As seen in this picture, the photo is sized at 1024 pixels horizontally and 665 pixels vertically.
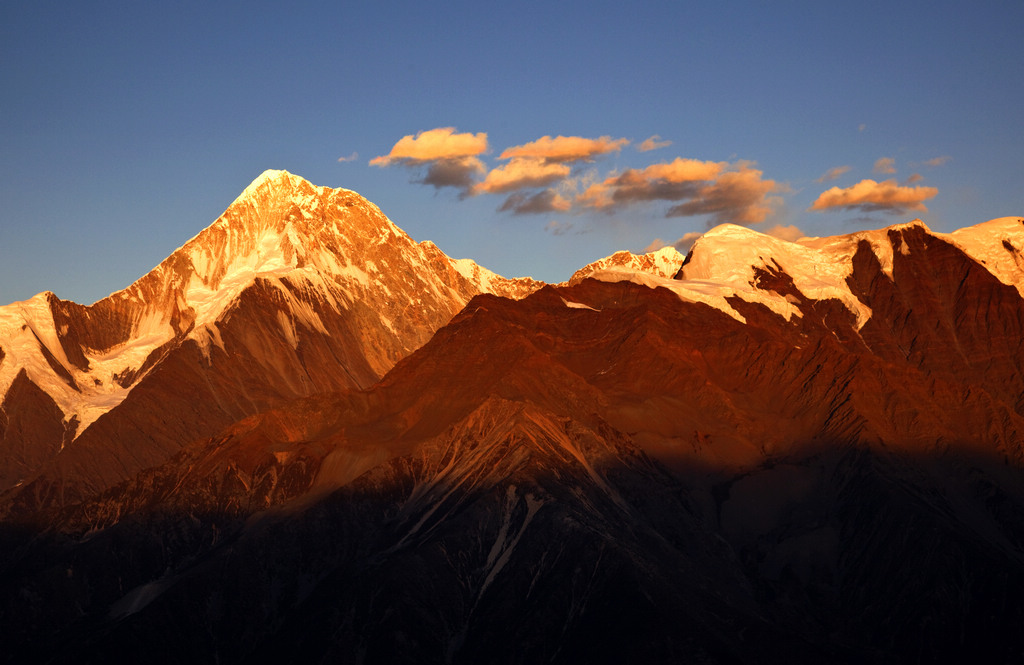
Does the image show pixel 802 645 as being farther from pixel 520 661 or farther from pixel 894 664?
pixel 520 661

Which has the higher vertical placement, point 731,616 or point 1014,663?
point 731,616

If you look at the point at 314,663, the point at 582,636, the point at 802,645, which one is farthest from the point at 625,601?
the point at 314,663

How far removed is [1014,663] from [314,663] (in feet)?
245

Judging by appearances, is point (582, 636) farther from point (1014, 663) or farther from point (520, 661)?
point (1014, 663)

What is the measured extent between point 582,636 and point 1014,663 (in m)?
46.3

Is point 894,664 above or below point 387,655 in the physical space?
below

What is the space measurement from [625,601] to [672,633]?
35.0 ft

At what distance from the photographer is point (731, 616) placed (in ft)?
651

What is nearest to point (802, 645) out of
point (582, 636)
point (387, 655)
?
point (582, 636)

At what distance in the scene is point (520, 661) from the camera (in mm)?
197625

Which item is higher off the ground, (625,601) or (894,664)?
(625,601)

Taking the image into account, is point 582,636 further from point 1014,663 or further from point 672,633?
point 1014,663

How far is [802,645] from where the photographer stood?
18950 centimetres

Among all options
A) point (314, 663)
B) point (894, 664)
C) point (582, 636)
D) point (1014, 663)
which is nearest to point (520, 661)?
point (582, 636)
